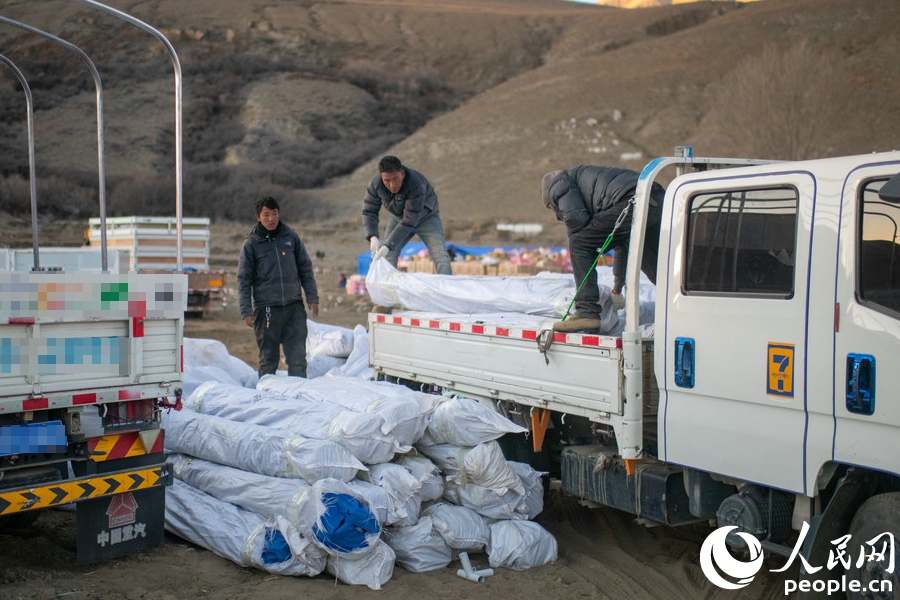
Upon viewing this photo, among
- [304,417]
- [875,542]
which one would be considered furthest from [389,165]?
[875,542]

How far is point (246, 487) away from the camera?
17.2ft

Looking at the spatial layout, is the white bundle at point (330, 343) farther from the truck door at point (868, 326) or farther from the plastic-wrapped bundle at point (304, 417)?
the truck door at point (868, 326)

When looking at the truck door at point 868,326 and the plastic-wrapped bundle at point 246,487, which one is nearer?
the truck door at point 868,326

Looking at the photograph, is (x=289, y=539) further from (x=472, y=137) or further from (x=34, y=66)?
(x=34, y=66)

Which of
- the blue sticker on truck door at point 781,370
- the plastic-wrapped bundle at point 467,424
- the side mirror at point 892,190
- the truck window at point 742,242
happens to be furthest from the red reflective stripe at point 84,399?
the side mirror at point 892,190

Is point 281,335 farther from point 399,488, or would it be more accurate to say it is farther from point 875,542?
point 875,542

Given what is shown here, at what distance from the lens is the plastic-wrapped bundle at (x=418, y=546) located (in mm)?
5043

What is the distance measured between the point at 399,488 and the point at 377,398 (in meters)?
0.85

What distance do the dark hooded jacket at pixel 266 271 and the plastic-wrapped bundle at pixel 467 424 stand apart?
121 inches

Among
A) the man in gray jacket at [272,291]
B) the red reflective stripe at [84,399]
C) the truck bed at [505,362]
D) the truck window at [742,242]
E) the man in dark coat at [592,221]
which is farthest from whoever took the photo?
the man in gray jacket at [272,291]

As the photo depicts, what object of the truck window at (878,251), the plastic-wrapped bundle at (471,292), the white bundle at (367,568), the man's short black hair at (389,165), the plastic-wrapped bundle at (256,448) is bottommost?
the white bundle at (367,568)

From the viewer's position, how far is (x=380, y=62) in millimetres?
71812

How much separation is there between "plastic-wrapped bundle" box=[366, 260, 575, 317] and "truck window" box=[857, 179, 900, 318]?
237 cm

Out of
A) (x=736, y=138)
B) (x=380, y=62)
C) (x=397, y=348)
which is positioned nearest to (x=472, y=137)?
(x=736, y=138)
